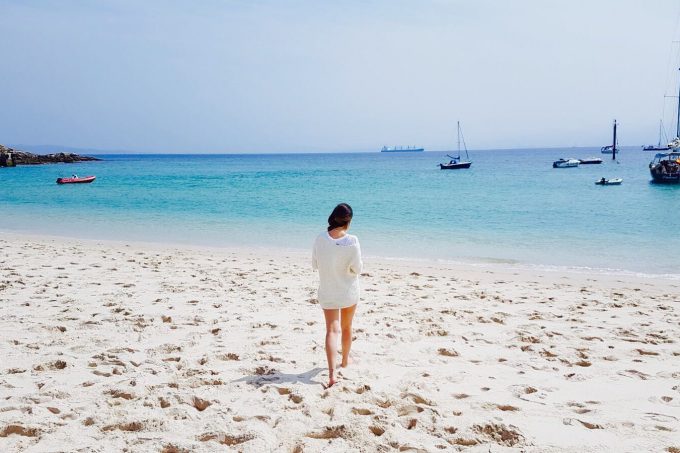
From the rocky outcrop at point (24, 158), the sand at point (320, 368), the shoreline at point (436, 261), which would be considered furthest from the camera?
the rocky outcrop at point (24, 158)

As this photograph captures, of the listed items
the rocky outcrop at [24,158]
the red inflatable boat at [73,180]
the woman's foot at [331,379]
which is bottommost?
the woman's foot at [331,379]

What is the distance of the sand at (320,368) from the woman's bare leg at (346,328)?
163mm

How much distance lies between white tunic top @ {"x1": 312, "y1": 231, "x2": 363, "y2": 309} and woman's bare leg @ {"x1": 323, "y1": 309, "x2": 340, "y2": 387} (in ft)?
0.34

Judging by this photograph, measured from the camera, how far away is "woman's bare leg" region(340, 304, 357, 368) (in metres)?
5.04

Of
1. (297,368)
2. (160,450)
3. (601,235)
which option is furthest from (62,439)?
(601,235)

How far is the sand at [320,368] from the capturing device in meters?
3.81

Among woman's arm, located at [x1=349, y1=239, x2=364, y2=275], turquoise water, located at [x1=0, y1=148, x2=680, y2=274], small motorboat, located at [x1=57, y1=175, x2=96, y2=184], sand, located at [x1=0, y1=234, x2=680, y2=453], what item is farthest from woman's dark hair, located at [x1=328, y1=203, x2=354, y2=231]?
small motorboat, located at [x1=57, y1=175, x2=96, y2=184]

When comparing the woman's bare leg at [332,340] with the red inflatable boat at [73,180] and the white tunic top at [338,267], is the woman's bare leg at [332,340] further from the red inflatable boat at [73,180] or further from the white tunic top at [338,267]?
the red inflatable boat at [73,180]

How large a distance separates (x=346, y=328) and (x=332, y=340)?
0.93 ft

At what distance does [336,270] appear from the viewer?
4.81 metres

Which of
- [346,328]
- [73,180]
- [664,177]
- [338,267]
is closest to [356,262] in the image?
[338,267]

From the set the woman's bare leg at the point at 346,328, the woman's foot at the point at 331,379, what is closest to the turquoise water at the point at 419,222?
the woman's bare leg at the point at 346,328

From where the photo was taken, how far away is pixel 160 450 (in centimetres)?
356

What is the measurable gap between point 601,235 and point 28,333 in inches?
680
